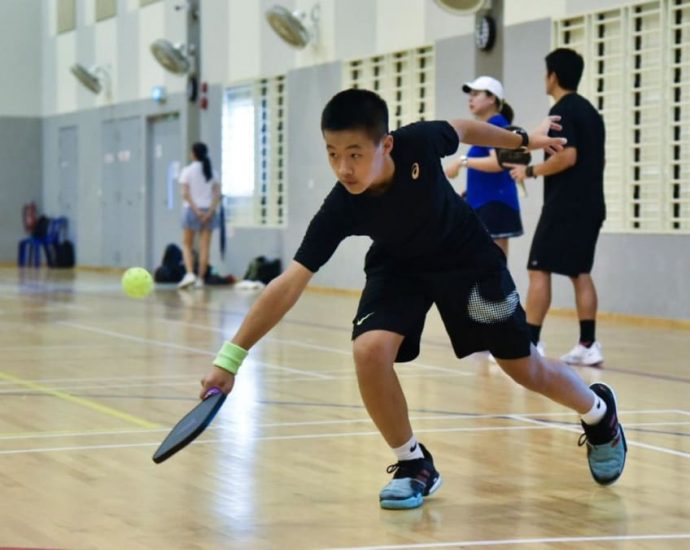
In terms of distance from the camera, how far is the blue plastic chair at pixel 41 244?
24.5 metres

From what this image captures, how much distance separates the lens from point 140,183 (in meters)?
21.8

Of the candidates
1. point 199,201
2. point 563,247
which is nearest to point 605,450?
point 563,247

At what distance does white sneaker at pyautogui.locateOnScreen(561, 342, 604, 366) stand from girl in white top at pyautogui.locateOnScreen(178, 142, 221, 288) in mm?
9009

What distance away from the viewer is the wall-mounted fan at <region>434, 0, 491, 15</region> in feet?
42.8

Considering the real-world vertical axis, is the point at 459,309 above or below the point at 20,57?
below

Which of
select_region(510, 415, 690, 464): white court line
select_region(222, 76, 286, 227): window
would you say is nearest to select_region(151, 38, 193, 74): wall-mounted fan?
select_region(222, 76, 286, 227): window

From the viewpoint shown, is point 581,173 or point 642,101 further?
point 642,101

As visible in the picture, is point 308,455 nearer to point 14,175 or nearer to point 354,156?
point 354,156

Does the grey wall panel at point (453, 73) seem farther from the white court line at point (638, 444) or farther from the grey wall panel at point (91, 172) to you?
the white court line at point (638, 444)

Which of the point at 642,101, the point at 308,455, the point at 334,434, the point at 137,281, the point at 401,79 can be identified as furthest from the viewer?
the point at 401,79

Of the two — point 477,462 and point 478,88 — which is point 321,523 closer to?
point 477,462

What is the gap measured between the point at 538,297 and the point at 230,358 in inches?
172

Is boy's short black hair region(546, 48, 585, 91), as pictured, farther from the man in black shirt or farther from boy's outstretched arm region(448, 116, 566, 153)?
boy's outstretched arm region(448, 116, 566, 153)

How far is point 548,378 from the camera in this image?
4355 millimetres
